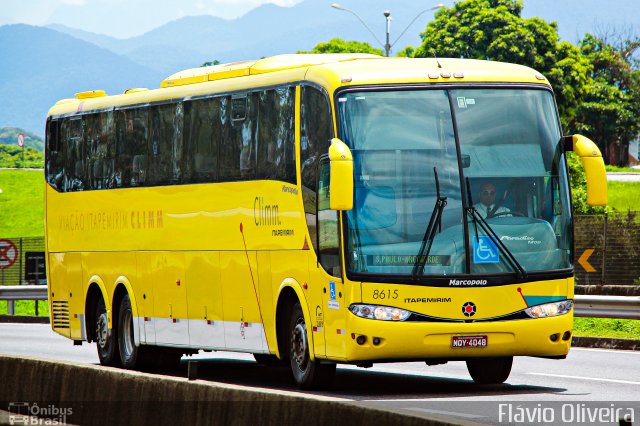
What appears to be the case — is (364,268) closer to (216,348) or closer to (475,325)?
(475,325)

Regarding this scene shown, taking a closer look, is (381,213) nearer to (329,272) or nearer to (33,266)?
(329,272)

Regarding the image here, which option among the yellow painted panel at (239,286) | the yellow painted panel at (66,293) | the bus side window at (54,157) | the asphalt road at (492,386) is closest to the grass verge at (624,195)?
the bus side window at (54,157)

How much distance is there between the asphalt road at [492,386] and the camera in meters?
13.3

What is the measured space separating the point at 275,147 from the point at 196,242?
2.53m

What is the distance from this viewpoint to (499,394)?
15.1m

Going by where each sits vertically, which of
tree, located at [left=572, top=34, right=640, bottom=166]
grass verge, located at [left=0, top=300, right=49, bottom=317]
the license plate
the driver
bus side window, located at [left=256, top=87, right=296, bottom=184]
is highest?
tree, located at [left=572, top=34, right=640, bottom=166]

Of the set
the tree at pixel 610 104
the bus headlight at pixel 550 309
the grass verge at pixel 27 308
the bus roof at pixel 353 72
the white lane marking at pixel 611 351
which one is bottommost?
the grass verge at pixel 27 308

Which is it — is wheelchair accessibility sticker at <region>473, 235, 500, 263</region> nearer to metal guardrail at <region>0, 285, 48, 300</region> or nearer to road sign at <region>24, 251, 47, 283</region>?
metal guardrail at <region>0, 285, 48, 300</region>

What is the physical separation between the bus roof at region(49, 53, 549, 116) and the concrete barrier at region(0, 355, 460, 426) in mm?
4973

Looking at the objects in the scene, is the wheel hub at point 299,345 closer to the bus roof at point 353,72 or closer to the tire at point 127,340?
the bus roof at point 353,72

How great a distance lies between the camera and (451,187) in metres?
15.2

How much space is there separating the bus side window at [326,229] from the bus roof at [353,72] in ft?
3.04

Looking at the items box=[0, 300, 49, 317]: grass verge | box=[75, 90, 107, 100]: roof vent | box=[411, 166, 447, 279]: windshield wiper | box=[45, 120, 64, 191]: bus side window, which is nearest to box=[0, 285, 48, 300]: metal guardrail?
box=[0, 300, 49, 317]: grass verge

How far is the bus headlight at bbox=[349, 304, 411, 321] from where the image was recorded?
48.6ft
